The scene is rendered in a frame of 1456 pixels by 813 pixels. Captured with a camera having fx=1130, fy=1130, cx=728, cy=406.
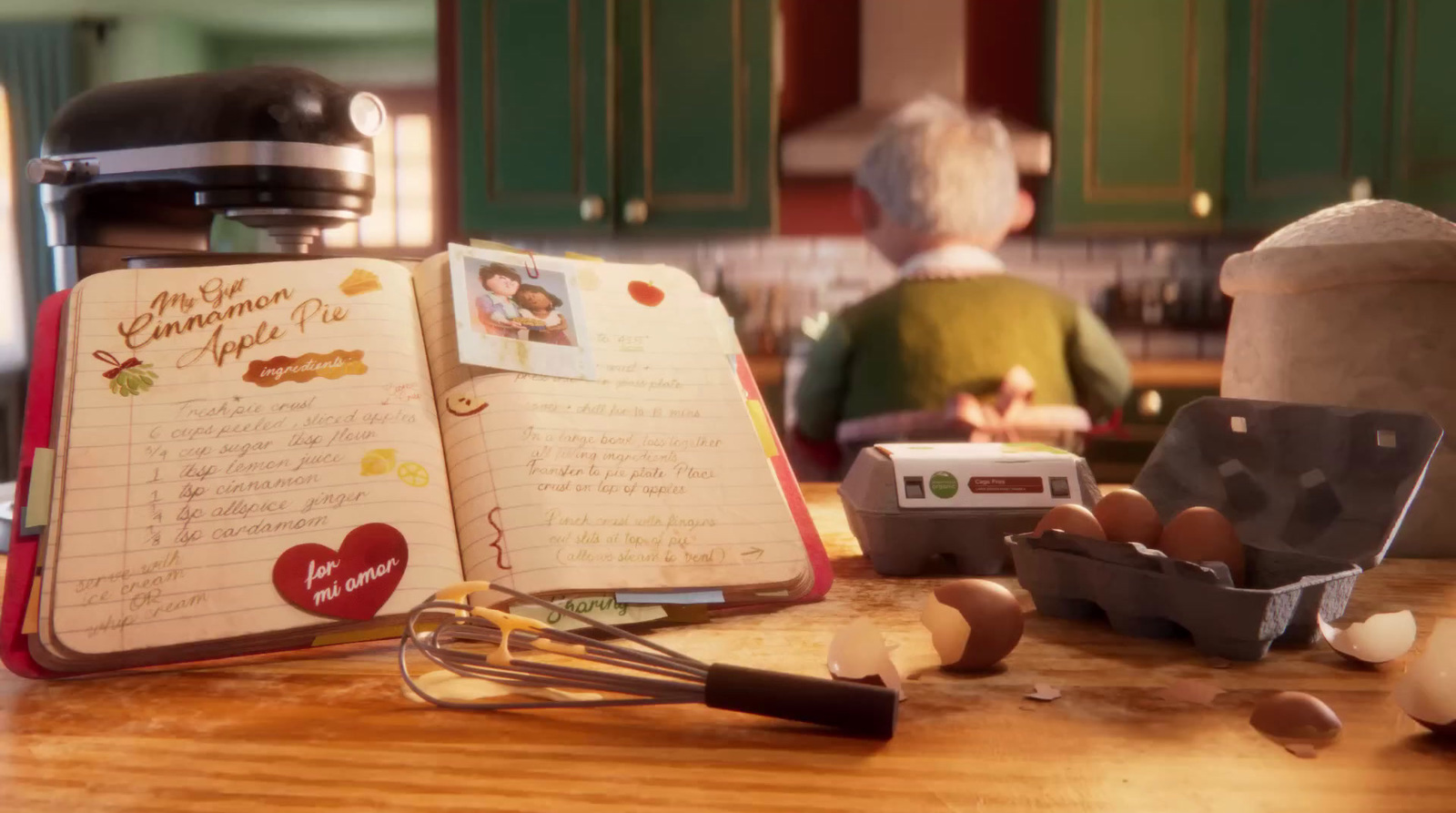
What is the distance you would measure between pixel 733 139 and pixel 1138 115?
3.67 feet

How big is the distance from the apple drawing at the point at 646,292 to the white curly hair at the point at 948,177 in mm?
1317

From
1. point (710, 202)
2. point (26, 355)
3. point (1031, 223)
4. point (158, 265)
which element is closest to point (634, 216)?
point (710, 202)

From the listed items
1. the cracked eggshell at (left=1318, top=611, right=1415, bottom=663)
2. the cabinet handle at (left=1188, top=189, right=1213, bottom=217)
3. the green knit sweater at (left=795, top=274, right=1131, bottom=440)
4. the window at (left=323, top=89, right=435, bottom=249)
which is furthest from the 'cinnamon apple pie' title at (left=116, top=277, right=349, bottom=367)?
the window at (left=323, top=89, right=435, bottom=249)

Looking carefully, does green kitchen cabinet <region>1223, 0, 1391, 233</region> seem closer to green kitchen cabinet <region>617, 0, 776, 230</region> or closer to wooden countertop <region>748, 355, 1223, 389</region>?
wooden countertop <region>748, 355, 1223, 389</region>

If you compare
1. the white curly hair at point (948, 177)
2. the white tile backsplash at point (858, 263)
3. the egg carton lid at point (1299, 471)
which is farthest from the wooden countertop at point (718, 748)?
the white tile backsplash at point (858, 263)

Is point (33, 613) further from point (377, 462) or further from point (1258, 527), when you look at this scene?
point (1258, 527)

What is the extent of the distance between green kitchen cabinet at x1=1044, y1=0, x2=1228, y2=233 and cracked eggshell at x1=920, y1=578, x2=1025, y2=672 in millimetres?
2796

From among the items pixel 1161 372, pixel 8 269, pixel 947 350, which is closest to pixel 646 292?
pixel 947 350

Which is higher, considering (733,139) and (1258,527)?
(733,139)

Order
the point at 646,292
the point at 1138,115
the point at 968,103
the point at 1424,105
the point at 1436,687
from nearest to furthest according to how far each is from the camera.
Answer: the point at 1436,687
the point at 646,292
the point at 1424,105
the point at 1138,115
the point at 968,103

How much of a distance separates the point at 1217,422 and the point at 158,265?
71cm

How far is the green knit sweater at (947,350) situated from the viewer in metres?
1.96

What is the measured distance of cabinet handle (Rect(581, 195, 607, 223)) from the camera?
3242 millimetres

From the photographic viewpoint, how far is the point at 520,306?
0.72 meters
